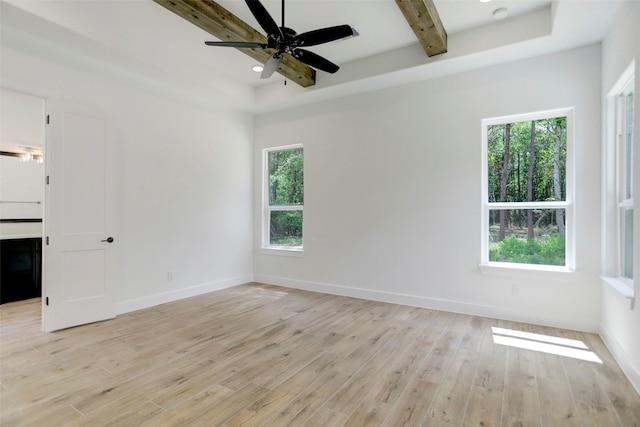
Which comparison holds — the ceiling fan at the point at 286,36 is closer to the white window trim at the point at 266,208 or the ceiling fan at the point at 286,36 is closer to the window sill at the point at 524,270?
the white window trim at the point at 266,208

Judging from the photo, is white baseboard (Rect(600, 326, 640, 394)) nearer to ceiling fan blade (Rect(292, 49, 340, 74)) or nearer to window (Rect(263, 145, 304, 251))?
ceiling fan blade (Rect(292, 49, 340, 74))

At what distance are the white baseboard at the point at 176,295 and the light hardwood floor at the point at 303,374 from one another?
26cm

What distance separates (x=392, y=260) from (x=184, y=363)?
113 inches

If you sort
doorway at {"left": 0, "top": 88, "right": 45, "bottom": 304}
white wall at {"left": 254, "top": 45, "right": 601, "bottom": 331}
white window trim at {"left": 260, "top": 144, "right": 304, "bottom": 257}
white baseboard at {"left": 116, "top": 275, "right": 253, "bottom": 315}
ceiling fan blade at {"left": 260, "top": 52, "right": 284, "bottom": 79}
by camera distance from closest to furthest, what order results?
1. ceiling fan blade at {"left": 260, "top": 52, "right": 284, "bottom": 79}
2. white wall at {"left": 254, "top": 45, "right": 601, "bottom": 331}
3. white baseboard at {"left": 116, "top": 275, "right": 253, "bottom": 315}
4. doorway at {"left": 0, "top": 88, "right": 45, "bottom": 304}
5. white window trim at {"left": 260, "top": 144, "right": 304, "bottom": 257}

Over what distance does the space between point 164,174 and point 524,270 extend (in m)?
4.73

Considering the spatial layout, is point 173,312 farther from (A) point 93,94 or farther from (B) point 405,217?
(B) point 405,217

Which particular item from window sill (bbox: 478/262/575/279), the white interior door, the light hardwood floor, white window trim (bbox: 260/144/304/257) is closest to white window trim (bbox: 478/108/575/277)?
window sill (bbox: 478/262/575/279)

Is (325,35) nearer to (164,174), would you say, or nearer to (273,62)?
(273,62)

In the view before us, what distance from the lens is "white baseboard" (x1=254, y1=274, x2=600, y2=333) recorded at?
3.40m

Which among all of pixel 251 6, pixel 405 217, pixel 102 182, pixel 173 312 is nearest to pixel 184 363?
pixel 173 312

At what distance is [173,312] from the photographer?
13.1ft

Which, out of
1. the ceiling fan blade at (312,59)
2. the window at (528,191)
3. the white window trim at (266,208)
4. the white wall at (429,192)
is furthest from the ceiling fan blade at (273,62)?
the window at (528,191)

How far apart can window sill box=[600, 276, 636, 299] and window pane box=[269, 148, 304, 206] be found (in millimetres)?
3939

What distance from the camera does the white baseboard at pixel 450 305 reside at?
11.1 feet
